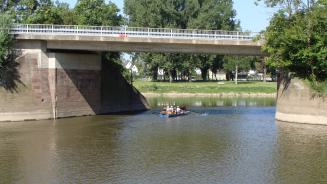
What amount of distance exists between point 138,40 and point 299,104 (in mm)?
19353

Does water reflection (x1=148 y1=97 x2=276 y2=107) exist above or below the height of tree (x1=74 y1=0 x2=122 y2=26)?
below

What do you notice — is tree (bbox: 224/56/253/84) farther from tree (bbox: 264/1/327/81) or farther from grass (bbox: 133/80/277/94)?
tree (bbox: 264/1/327/81)

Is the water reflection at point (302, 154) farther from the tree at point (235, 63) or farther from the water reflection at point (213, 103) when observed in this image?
the tree at point (235, 63)

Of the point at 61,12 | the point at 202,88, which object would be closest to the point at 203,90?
the point at 202,88

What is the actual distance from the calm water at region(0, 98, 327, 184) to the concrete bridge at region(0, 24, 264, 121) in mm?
3213

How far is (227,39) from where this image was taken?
63.1m

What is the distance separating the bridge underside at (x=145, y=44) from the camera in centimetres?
6253

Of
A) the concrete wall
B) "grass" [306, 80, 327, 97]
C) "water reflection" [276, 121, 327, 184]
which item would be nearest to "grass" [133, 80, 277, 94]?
the concrete wall

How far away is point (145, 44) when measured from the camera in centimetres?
6494

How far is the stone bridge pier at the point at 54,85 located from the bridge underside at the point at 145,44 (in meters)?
1.22

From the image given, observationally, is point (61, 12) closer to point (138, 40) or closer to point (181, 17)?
point (138, 40)

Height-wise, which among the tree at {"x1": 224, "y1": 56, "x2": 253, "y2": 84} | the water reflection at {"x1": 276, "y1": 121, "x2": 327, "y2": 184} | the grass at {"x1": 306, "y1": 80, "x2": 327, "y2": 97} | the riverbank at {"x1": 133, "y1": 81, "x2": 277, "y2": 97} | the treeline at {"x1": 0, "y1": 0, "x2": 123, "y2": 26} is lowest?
the water reflection at {"x1": 276, "y1": 121, "x2": 327, "y2": 184}

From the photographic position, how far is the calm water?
107 feet

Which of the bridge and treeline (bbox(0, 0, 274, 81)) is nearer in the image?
the bridge
